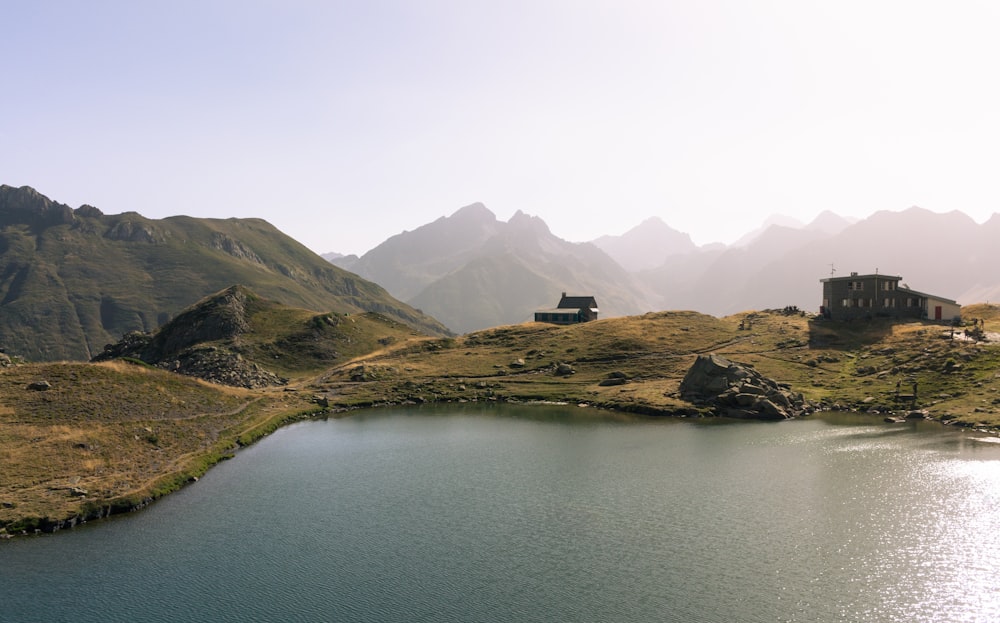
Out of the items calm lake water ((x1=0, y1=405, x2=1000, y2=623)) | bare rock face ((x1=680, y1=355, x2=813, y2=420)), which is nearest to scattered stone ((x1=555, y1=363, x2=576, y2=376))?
bare rock face ((x1=680, y1=355, x2=813, y2=420))

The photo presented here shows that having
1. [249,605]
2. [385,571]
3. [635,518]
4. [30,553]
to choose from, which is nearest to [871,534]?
[635,518]

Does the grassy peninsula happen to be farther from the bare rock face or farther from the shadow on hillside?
the bare rock face

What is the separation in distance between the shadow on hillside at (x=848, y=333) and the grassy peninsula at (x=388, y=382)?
0.47m

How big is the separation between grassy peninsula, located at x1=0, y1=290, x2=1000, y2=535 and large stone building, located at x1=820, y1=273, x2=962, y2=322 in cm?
529

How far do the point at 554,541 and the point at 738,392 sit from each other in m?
76.3

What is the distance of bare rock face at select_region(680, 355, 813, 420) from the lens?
4424 inches

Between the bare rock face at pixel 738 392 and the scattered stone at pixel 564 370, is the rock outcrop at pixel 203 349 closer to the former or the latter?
the scattered stone at pixel 564 370

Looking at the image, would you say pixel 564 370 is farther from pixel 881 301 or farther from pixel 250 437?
pixel 881 301

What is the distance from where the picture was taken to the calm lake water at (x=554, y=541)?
42062 millimetres

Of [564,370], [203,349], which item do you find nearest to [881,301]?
[564,370]

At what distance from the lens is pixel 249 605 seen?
4272 cm

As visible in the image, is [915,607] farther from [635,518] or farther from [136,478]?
[136,478]

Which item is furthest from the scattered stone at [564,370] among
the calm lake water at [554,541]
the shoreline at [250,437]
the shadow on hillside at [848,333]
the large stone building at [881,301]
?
the large stone building at [881,301]

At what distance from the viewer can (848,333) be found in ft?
506
